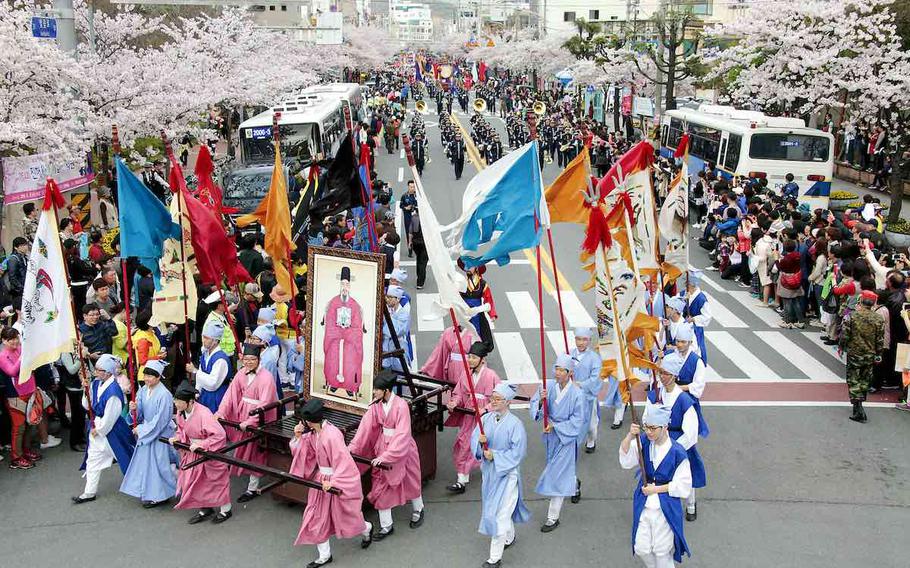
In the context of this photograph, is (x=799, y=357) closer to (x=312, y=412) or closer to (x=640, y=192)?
(x=640, y=192)

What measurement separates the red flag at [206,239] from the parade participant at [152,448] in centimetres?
181

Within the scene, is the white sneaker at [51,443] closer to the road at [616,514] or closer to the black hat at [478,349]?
the road at [616,514]

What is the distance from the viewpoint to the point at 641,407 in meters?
11.9

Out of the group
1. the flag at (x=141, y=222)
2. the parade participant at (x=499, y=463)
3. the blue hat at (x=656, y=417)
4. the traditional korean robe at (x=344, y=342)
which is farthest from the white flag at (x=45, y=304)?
the blue hat at (x=656, y=417)

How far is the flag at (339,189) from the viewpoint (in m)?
11.0

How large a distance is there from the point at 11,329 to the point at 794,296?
38.0ft

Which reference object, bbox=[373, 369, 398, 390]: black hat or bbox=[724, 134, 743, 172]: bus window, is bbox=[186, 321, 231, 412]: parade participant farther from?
bbox=[724, 134, 743, 172]: bus window

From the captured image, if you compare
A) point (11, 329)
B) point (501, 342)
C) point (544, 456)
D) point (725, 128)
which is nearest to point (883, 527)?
point (544, 456)

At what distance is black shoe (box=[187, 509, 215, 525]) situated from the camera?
29.4ft

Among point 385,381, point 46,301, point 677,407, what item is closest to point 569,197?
point 677,407

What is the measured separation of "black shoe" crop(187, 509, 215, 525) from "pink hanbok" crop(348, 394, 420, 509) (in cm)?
165

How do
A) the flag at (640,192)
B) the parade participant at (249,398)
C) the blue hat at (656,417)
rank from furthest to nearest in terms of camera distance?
1. the flag at (640,192)
2. the parade participant at (249,398)
3. the blue hat at (656,417)

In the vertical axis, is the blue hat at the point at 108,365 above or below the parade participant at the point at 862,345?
above

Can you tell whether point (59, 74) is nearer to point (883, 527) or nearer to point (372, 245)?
point (372, 245)
